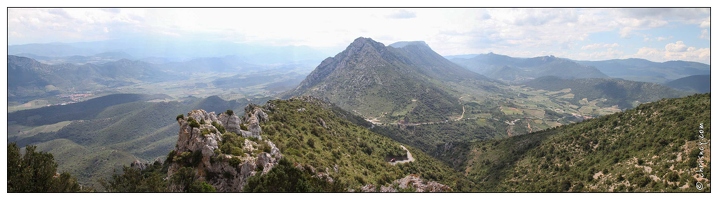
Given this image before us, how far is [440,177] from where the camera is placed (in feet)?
195

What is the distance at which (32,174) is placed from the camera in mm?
23219

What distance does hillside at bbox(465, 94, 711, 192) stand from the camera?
1146 inches

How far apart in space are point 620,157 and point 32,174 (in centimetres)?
6084

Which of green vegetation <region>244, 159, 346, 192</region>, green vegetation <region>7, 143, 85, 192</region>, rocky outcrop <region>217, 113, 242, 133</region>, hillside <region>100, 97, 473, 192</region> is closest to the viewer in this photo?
green vegetation <region>7, 143, 85, 192</region>

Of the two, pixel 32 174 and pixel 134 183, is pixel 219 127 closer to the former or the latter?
pixel 134 183

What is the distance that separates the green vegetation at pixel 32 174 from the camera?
890 inches

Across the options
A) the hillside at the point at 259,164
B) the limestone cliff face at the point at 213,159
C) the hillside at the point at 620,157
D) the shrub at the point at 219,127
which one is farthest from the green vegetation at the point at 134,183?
the hillside at the point at 620,157

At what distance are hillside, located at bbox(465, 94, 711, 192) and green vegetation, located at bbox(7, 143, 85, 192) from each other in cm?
4943

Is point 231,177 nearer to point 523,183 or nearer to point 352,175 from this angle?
point 352,175

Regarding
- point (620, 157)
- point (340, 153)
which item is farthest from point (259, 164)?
point (620, 157)

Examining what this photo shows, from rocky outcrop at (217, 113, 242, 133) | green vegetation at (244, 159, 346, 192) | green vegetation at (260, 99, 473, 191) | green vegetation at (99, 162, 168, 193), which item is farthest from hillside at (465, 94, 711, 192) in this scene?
rocky outcrop at (217, 113, 242, 133)

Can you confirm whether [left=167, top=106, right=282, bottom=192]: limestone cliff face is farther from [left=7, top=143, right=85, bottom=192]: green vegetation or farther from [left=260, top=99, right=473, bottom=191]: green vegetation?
[left=7, top=143, right=85, bottom=192]: green vegetation

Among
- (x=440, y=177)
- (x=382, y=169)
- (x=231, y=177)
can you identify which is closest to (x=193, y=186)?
(x=231, y=177)

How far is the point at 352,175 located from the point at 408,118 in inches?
6295
